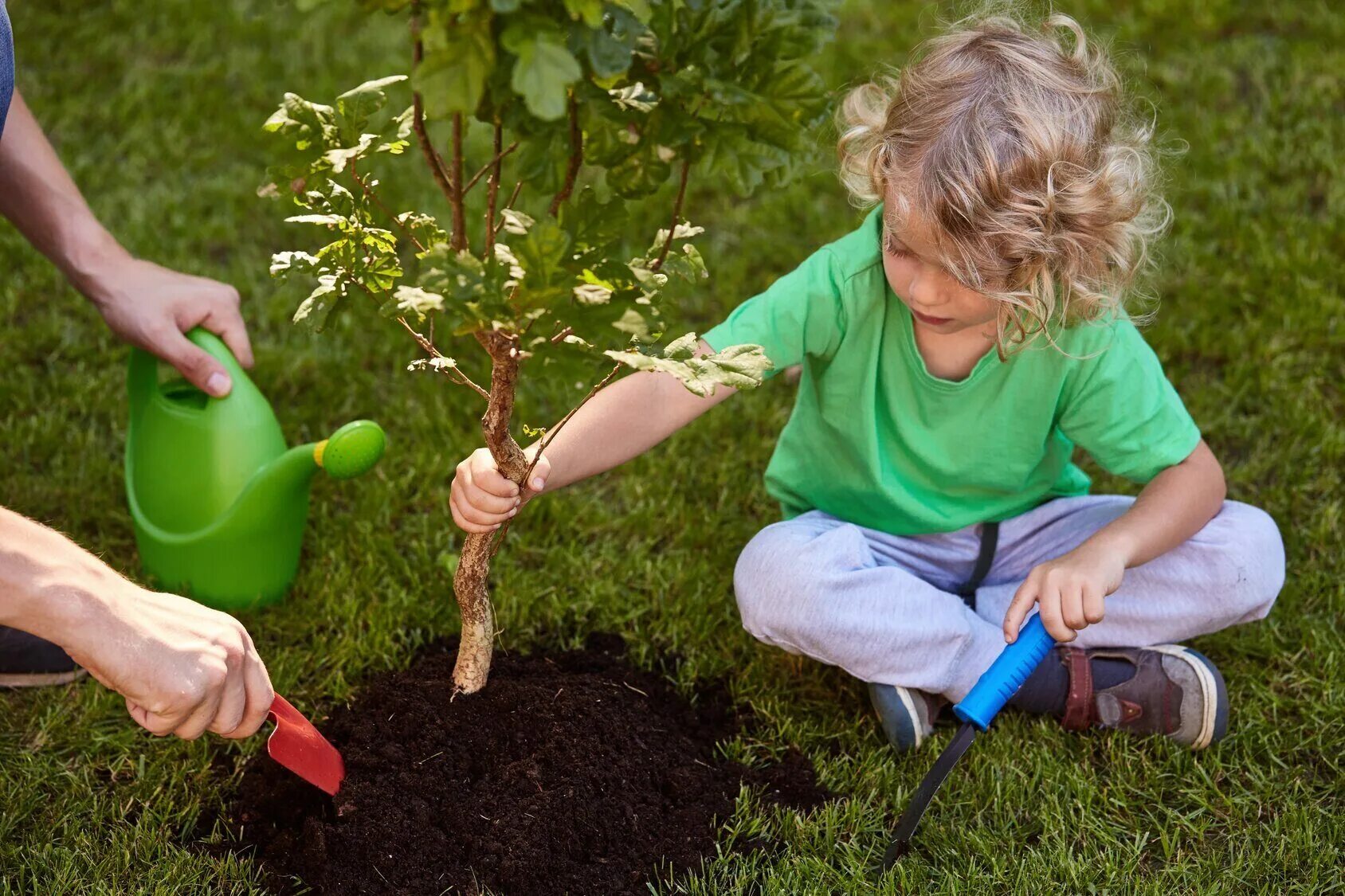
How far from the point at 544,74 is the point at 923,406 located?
1131 millimetres

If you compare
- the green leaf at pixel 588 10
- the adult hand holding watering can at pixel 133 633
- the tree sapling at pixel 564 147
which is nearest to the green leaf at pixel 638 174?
the tree sapling at pixel 564 147

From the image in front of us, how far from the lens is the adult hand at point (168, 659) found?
1.42m

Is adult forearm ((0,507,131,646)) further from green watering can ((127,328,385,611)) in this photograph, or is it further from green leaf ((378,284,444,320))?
green watering can ((127,328,385,611))

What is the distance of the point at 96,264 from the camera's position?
2.20m

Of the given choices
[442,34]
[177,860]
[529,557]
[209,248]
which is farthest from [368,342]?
[442,34]

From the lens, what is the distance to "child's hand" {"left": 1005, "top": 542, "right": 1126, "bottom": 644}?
5.93ft

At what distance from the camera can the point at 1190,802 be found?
6.36 ft

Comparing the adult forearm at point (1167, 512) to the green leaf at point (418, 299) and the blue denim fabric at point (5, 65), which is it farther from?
the blue denim fabric at point (5, 65)

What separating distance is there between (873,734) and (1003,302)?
2.31ft

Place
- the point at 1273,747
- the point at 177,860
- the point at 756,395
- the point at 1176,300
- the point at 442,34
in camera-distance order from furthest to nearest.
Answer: the point at 1176,300 < the point at 756,395 < the point at 1273,747 < the point at 177,860 < the point at 442,34

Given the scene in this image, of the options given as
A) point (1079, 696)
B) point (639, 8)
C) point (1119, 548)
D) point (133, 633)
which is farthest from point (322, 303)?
point (1079, 696)

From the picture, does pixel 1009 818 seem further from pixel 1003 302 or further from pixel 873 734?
pixel 1003 302

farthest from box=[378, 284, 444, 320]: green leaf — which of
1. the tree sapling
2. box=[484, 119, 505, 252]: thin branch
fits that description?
box=[484, 119, 505, 252]: thin branch

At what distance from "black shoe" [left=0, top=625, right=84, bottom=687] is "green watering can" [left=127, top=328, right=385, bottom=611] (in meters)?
0.21
